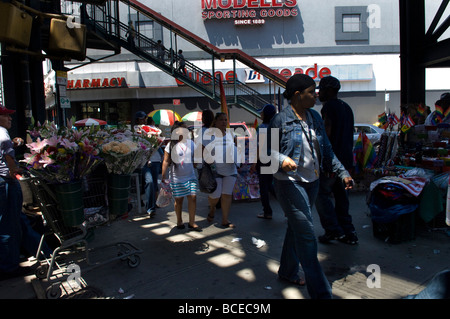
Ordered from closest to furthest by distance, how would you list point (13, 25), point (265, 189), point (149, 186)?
point (13, 25) → point (265, 189) → point (149, 186)

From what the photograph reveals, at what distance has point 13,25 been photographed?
478 cm

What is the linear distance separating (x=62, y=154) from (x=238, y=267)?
7.10 feet

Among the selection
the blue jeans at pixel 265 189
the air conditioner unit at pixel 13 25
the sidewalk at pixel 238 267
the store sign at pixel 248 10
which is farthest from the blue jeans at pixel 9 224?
the store sign at pixel 248 10

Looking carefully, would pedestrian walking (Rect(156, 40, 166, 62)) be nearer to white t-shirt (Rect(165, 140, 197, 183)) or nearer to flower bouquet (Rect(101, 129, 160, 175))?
white t-shirt (Rect(165, 140, 197, 183))

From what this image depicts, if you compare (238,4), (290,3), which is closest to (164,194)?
(238,4)

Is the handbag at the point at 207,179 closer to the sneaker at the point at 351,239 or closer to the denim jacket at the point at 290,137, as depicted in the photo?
the sneaker at the point at 351,239

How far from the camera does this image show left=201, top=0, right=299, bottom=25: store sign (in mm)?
22312

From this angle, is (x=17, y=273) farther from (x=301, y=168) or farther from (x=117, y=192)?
(x=301, y=168)

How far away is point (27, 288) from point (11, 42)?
10.9 ft

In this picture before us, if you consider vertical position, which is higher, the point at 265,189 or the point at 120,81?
the point at 120,81

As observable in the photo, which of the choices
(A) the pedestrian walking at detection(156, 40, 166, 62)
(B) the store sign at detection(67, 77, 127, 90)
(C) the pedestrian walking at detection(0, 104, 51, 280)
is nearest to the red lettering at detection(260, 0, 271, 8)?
(A) the pedestrian walking at detection(156, 40, 166, 62)

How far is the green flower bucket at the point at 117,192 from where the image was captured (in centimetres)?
359

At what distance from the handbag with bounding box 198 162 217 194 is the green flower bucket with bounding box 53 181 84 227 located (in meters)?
2.14

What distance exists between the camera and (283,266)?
3461 mm
